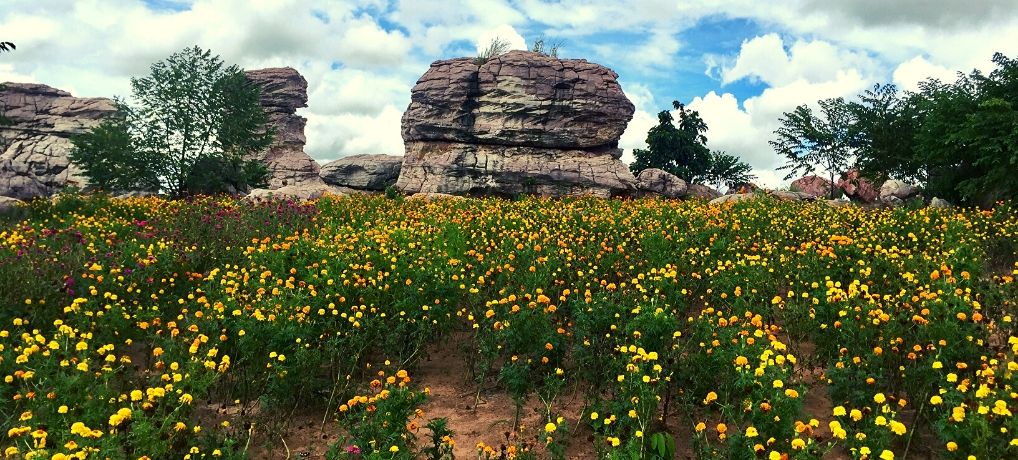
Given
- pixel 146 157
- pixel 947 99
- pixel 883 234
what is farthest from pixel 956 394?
pixel 146 157

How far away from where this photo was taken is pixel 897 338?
4.95 m

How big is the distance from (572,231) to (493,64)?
121 ft

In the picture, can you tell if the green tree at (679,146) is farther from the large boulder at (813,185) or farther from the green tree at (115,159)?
the green tree at (115,159)

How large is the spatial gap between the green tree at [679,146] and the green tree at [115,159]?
32607mm

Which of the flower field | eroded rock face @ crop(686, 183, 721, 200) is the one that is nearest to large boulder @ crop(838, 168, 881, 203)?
eroded rock face @ crop(686, 183, 721, 200)

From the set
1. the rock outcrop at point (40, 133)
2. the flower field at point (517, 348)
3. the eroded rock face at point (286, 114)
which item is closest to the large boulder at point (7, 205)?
the flower field at point (517, 348)

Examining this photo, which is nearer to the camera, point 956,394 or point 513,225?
point 956,394

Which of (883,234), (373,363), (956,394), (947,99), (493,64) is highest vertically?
(493,64)

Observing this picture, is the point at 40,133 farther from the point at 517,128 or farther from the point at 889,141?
the point at 889,141

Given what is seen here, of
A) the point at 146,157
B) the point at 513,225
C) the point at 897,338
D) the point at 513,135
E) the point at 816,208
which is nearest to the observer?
the point at 897,338

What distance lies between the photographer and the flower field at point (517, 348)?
13.3ft

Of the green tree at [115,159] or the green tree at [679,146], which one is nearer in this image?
the green tree at [115,159]

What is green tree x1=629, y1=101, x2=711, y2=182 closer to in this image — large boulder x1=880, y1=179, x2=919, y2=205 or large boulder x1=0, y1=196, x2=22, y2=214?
large boulder x1=880, y1=179, x2=919, y2=205

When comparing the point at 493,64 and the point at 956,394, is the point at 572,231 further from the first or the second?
the point at 493,64
